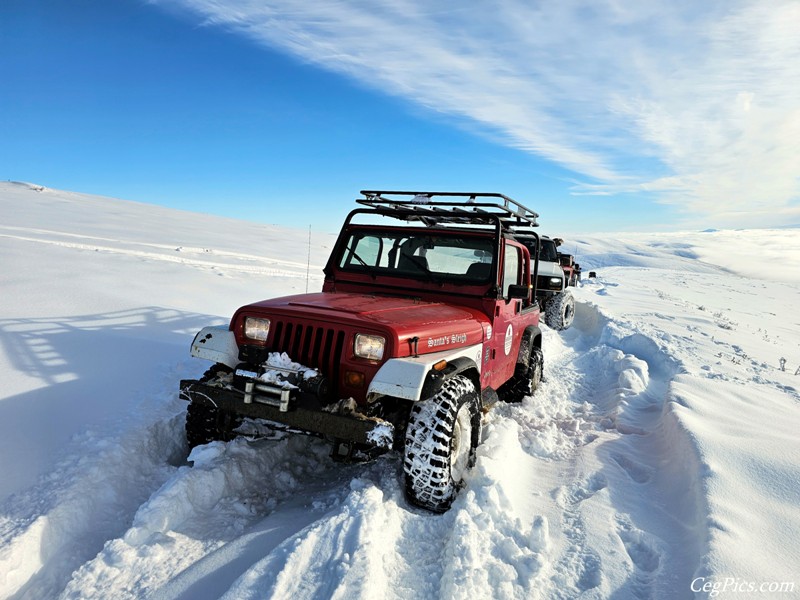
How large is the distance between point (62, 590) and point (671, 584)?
115 inches

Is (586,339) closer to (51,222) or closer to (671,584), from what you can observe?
(671,584)

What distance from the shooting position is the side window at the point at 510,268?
446cm

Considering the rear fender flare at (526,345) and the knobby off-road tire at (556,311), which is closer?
the rear fender flare at (526,345)

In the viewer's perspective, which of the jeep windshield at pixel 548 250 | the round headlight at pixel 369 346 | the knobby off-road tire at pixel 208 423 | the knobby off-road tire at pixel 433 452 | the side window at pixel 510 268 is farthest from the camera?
the jeep windshield at pixel 548 250

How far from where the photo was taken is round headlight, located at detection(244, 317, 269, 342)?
3388 mm

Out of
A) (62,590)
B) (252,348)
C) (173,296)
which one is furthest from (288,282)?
(62,590)

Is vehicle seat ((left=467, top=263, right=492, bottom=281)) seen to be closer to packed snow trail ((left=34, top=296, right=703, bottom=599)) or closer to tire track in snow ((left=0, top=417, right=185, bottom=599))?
packed snow trail ((left=34, top=296, right=703, bottom=599))

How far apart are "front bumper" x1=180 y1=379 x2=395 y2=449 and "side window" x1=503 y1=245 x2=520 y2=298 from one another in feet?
6.96

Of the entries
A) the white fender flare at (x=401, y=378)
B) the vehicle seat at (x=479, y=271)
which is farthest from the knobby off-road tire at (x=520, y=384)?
the white fender flare at (x=401, y=378)

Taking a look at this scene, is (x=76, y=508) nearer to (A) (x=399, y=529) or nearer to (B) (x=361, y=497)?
(B) (x=361, y=497)

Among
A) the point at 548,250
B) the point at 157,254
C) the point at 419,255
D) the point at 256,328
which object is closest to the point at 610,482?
the point at 419,255

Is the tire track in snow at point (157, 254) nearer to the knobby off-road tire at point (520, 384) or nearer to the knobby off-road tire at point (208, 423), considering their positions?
the knobby off-road tire at point (520, 384)

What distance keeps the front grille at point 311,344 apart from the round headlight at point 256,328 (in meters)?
0.09

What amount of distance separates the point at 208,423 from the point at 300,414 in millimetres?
943
